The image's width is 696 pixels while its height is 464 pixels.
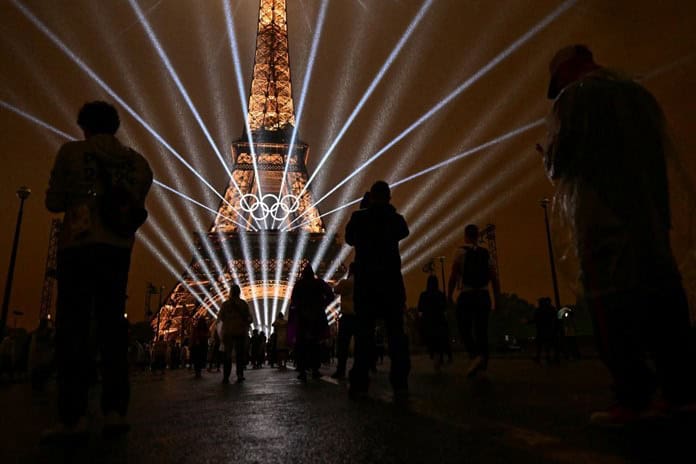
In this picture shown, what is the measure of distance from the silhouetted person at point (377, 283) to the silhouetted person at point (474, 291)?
1.96m

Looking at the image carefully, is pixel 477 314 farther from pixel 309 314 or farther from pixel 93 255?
pixel 93 255

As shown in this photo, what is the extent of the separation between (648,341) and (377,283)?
2605 millimetres

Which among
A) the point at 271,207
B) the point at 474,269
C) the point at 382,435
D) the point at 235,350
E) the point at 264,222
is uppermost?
the point at 271,207

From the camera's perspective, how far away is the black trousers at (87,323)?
2.96 meters

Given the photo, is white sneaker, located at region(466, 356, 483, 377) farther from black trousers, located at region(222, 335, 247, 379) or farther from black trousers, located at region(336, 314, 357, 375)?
black trousers, located at region(222, 335, 247, 379)

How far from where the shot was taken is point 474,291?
701 cm

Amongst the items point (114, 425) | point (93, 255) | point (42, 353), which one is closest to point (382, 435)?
point (114, 425)

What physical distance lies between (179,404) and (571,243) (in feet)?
13.3

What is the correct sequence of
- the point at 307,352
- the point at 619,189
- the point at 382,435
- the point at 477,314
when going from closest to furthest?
the point at 382,435, the point at 619,189, the point at 477,314, the point at 307,352

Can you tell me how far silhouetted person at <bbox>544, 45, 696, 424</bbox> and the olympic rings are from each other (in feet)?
138

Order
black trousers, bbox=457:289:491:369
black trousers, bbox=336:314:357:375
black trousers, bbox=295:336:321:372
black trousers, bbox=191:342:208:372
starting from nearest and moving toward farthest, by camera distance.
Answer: black trousers, bbox=457:289:491:369, black trousers, bbox=336:314:357:375, black trousers, bbox=295:336:321:372, black trousers, bbox=191:342:208:372

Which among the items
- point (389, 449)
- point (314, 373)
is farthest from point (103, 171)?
point (314, 373)

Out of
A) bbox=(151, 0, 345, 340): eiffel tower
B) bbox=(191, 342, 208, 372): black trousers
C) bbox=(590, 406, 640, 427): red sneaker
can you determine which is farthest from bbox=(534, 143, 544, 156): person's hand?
bbox=(151, 0, 345, 340): eiffel tower

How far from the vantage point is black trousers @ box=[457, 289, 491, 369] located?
22.7 feet
